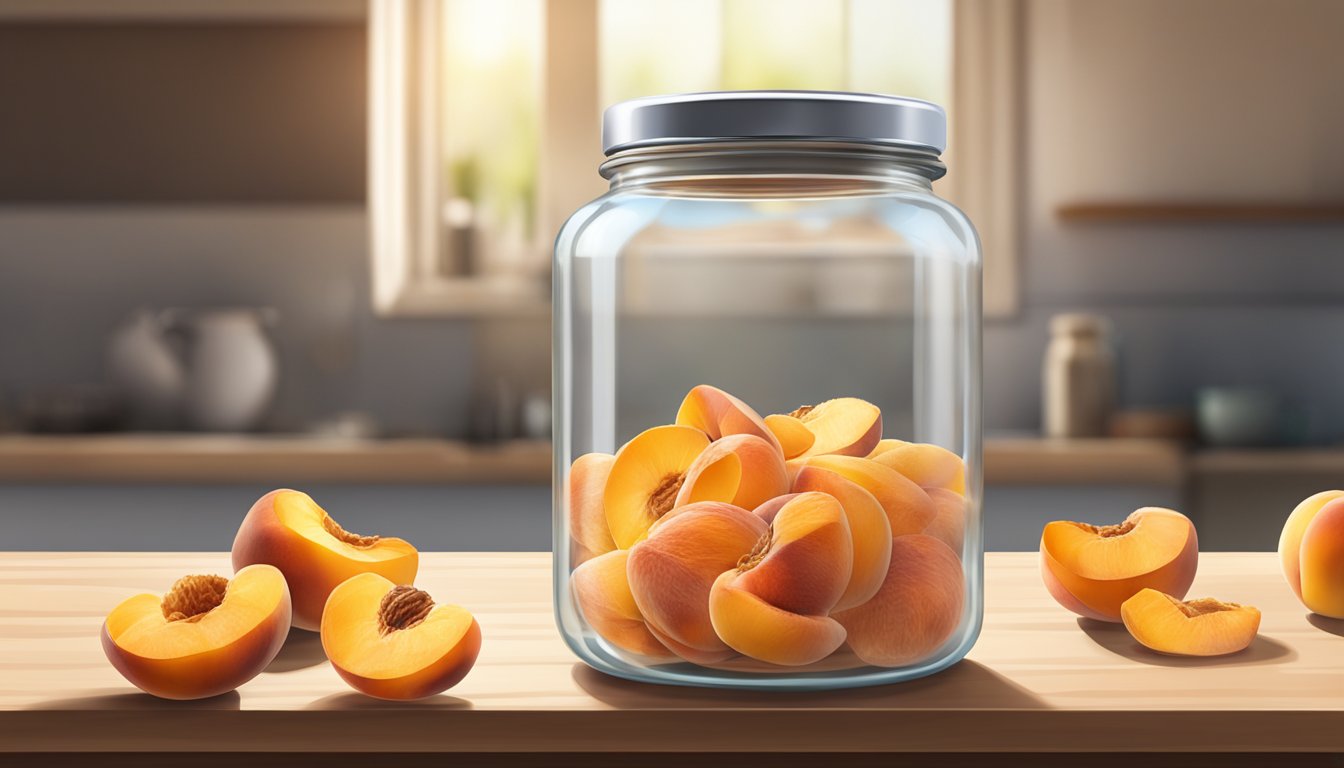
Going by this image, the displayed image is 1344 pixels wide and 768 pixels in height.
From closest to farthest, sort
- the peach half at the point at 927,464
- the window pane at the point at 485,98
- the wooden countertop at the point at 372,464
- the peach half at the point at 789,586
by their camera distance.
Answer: the peach half at the point at 789,586 < the peach half at the point at 927,464 < the wooden countertop at the point at 372,464 < the window pane at the point at 485,98

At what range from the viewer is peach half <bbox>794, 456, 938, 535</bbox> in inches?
21.2

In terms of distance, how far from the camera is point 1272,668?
0.56 meters

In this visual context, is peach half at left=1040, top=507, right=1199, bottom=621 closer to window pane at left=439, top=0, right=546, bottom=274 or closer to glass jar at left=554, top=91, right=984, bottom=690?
glass jar at left=554, top=91, right=984, bottom=690

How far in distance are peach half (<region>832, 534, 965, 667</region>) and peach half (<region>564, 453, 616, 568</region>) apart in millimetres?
119

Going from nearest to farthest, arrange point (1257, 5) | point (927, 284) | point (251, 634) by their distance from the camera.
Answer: point (251, 634) → point (927, 284) → point (1257, 5)

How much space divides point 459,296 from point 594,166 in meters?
0.44

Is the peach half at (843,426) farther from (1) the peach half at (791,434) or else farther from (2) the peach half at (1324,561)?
(2) the peach half at (1324,561)

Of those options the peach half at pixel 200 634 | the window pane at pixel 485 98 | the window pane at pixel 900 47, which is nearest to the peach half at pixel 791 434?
the peach half at pixel 200 634

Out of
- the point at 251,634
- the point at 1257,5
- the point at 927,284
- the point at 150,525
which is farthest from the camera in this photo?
the point at 1257,5

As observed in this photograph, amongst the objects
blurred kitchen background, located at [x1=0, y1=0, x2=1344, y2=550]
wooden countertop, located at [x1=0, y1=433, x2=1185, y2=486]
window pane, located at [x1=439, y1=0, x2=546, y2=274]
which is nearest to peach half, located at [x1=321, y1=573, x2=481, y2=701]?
wooden countertop, located at [x1=0, y1=433, x2=1185, y2=486]

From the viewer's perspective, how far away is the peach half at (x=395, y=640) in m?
0.50

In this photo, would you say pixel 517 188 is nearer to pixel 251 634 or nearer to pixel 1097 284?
pixel 1097 284

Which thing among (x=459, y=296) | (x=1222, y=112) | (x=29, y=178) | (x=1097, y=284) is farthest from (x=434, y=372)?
(x=1222, y=112)

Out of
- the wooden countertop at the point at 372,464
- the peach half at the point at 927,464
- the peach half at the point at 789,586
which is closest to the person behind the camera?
the peach half at the point at 789,586
